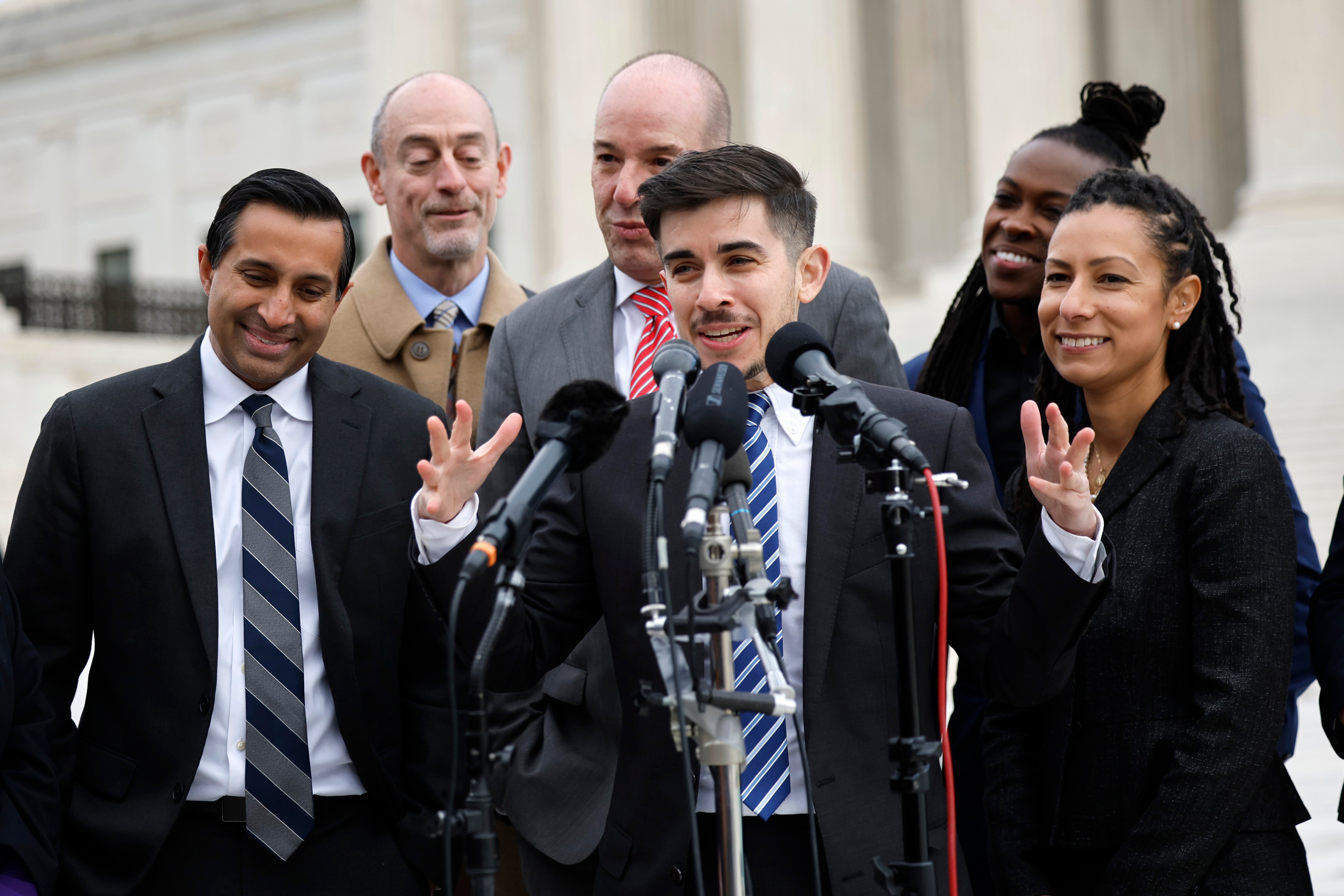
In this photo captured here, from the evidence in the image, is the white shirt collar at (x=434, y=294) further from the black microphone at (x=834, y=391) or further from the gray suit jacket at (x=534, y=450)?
the black microphone at (x=834, y=391)

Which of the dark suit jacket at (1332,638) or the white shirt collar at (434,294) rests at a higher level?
the white shirt collar at (434,294)

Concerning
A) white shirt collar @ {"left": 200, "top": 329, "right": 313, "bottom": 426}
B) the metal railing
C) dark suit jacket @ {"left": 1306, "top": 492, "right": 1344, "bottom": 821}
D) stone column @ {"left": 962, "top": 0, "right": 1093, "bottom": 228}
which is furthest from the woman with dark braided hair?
the metal railing

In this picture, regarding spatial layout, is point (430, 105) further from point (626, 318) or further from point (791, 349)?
point (791, 349)

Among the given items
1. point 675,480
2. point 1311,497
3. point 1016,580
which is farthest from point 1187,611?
point 1311,497

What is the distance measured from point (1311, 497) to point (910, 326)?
582 cm

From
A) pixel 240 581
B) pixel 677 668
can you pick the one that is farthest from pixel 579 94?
pixel 677 668

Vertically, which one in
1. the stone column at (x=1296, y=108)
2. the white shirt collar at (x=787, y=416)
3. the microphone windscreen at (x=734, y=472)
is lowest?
the microphone windscreen at (x=734, y=472)

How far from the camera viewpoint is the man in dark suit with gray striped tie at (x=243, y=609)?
10.3ft

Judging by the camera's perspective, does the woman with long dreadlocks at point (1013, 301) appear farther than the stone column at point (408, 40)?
No

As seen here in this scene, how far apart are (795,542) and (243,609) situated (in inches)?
46.2

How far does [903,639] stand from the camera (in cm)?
242

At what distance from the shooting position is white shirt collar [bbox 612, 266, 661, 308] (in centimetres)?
404

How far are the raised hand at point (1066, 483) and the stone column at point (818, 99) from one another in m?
14.5

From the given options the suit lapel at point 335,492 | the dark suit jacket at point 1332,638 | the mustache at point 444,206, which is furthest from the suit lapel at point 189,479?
the dark suit jacket at point 1332,638
